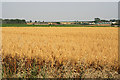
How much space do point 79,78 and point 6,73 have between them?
191 centimetres

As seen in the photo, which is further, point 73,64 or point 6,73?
point 6,73

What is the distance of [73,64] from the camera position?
130 inches

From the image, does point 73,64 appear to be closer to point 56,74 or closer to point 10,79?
point 56,74

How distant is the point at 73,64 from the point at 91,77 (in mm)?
519

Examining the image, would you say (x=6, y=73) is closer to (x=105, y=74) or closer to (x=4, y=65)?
(x=4, y=65)

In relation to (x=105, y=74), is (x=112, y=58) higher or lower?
higher

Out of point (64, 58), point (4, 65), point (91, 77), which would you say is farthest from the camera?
point (4, 65)

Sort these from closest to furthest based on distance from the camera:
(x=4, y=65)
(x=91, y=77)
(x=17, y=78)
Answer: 1. (x=91, y=77)
2. (x=17, y=78)
3. (x=4, y=65)

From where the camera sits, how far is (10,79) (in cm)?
327

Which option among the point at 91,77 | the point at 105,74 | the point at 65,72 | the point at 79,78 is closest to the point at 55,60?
the point at 65,72

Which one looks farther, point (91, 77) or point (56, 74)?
point (56, 74)

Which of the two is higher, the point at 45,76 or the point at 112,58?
the point at 112,58

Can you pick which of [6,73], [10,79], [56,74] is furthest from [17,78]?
[56,74]

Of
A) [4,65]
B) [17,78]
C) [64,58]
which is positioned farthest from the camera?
[4,65]
